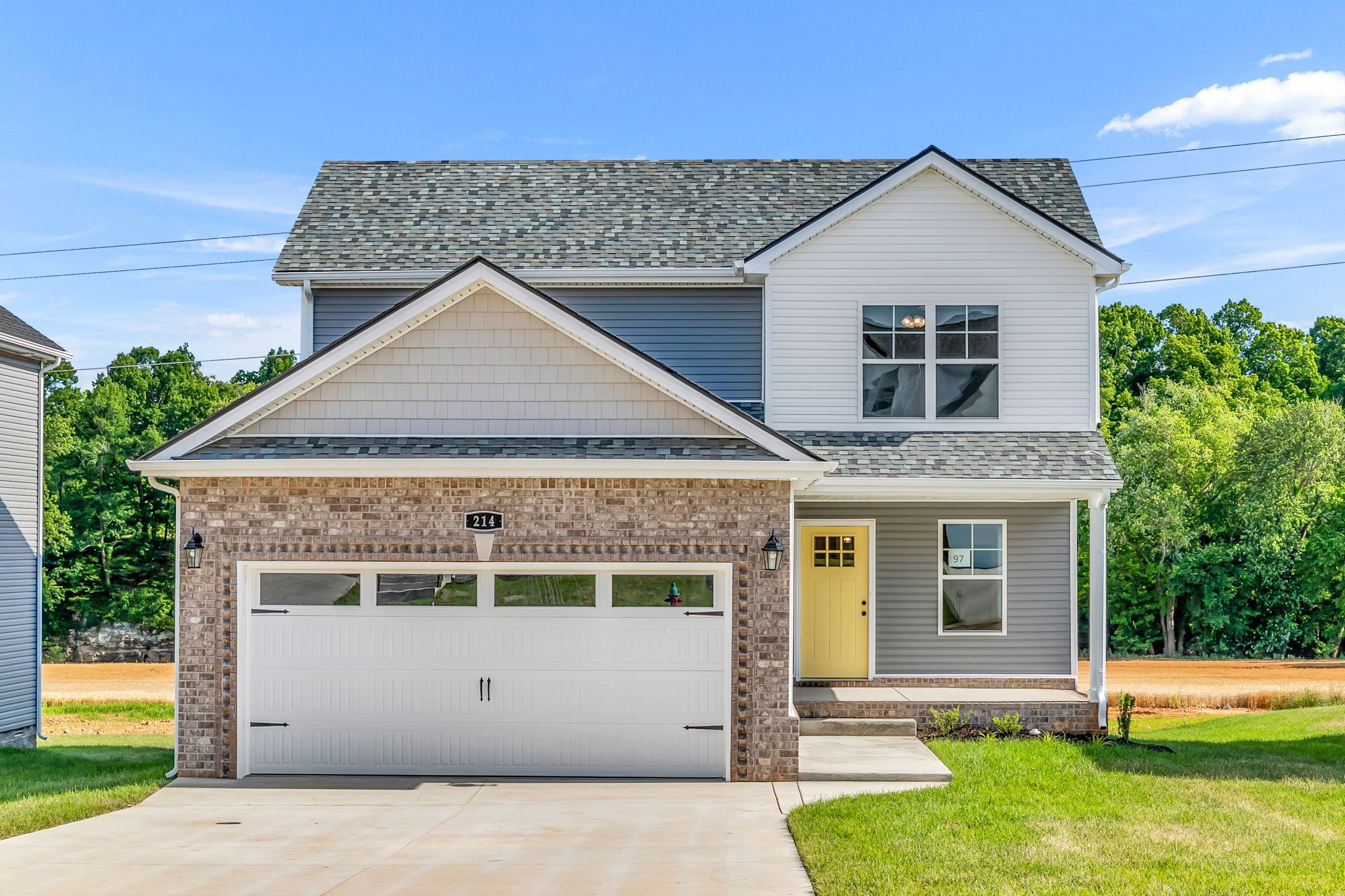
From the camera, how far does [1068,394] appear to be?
1427cm

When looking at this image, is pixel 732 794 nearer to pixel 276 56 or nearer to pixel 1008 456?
pixel 1008 456

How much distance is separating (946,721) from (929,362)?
468 cm

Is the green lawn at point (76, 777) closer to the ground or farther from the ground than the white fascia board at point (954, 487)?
closer to the ground

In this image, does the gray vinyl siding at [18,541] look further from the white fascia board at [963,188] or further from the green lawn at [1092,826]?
the green lawn at [1092,826]

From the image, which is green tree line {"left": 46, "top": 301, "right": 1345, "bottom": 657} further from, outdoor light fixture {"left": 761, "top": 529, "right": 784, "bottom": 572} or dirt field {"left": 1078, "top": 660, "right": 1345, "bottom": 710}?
outdoor light fixture {"left": 761, "top": 529, "right": 784, "bottom": 572}

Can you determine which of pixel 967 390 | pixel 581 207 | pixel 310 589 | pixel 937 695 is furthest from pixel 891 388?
pixel 310 589

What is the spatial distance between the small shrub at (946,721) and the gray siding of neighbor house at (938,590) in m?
1.42

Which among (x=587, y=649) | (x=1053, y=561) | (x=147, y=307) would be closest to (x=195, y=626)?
(x=587, y=649)

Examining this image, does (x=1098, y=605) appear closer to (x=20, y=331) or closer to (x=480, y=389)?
(x=480, y=389)

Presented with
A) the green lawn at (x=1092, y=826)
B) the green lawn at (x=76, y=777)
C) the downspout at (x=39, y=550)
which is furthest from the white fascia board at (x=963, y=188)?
the downspout at (x=39, y=550)

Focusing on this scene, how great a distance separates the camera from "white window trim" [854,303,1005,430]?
1430 centimetres

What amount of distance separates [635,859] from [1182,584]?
93.6 feet

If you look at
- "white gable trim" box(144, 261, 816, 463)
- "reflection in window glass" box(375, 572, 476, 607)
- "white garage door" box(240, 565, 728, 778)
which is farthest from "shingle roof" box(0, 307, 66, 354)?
"reflection in window glass" box(375, 572, 476, 607)

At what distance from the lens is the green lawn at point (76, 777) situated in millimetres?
9539
